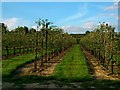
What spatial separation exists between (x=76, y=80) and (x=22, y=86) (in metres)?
3.41

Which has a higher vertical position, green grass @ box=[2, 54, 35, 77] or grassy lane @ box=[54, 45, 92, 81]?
green grass @ box=[2, 54, 35, 77]

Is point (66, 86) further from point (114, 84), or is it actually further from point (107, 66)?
point (107, 66)

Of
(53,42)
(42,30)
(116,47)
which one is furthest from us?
(53,42)

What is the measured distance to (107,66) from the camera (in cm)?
2277

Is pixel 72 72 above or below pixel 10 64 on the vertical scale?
below

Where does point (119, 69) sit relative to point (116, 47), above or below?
below

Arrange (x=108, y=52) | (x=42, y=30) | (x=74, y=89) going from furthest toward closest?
(x=42, y=30)
(x=108, y=52)
(x=74, y=89)

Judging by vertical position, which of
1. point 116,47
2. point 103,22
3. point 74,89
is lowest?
point 74,89

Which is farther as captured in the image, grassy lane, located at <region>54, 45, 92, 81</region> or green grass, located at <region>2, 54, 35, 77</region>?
green grass, located at <region>2, 54, 35, 77</region>

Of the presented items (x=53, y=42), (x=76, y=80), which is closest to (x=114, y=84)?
(x=76, y=80)

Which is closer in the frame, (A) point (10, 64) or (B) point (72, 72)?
(B) point (72, 72)

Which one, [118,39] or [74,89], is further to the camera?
[118,39]

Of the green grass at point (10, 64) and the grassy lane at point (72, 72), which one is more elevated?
the green grass at point (10, 64)

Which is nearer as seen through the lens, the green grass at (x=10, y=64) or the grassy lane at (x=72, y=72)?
the grassy lane at (x=72, y=72)
